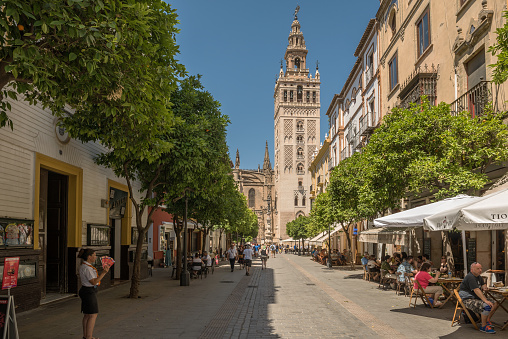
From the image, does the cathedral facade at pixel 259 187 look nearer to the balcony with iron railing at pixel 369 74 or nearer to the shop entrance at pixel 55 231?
the balcony with iron railing at pixel 369 74

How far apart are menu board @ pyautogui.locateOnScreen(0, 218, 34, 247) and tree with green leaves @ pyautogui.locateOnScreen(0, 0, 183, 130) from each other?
4313mm

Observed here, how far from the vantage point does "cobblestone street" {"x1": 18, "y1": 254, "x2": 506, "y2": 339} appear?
30.6 feet

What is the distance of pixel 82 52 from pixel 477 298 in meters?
8.53

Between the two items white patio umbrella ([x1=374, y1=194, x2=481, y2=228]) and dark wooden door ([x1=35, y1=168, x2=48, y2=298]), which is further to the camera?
dark wooden door ([x1=35, y1=168, x2=48, y2=298])

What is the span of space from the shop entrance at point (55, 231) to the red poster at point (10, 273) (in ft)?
15.5

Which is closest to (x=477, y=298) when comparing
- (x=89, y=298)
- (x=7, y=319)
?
(x=89, y=298)

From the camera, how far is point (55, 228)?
1542cm

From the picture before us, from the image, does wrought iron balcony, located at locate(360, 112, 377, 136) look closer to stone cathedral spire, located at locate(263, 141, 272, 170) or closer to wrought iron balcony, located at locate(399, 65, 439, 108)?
wrought iron balcony, located at locate(399, 65, 439, 108)

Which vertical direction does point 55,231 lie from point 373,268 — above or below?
Answer: above

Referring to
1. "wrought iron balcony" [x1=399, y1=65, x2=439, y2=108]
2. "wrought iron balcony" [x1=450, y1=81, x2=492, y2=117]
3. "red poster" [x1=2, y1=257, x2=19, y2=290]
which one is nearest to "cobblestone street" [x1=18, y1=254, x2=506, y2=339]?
"red poster" [x1=2, y1=257, x2=19, y2=290]

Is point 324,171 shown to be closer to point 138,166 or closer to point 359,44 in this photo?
point 359,44

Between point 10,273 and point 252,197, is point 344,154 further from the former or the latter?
point 252,197

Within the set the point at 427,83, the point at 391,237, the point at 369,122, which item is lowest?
the point at 391,237

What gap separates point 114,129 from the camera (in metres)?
9.88
